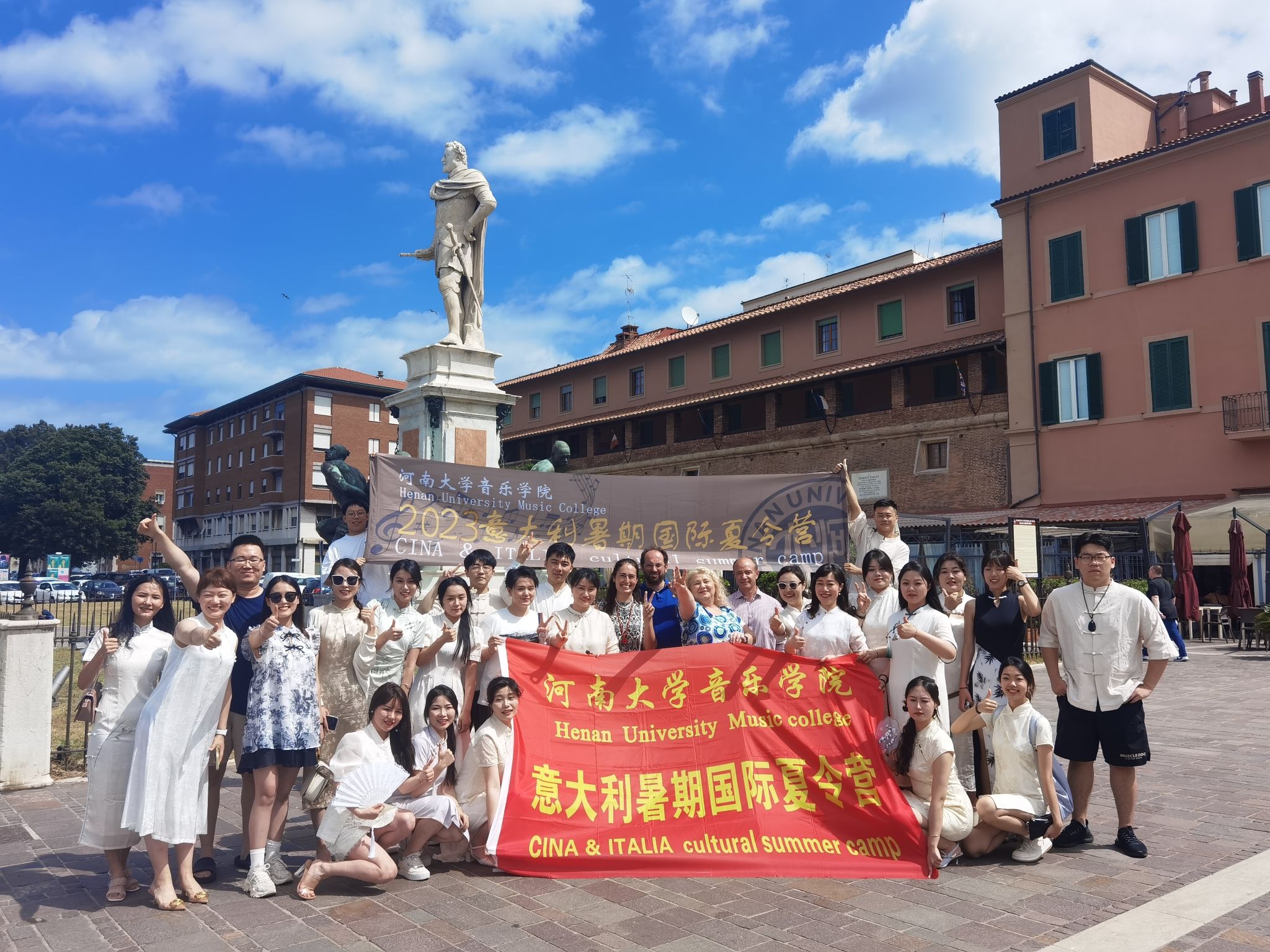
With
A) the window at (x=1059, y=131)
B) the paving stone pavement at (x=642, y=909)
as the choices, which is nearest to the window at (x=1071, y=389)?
the window at (x=1059, y=131)

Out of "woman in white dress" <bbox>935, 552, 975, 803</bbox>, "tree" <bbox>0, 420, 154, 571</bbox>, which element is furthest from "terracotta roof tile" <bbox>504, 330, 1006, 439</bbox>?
"tree" <bbox>0, 420, 154, 571</bbox>

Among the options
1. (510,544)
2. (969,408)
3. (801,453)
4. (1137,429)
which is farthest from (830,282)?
(510,544)

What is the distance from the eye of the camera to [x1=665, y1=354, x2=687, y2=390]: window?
40134 millimetres

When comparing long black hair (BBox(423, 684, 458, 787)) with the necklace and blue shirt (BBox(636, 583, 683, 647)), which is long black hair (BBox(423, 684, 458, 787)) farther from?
the necklace

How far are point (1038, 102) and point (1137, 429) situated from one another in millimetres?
10458

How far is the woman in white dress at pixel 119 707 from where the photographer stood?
4.64 meters

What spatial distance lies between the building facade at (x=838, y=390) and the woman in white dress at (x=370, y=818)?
84.5 ft

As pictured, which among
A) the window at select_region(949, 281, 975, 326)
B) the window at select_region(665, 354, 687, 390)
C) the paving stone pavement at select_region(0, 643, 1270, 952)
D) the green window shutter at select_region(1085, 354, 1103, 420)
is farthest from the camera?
the window at select_region(665, 354, 687, 390)

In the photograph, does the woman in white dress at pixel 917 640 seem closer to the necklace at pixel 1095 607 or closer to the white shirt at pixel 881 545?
the white shirt at pixel 881 545

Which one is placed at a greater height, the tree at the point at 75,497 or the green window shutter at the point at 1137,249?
the green window shutter at the point at 1137,249

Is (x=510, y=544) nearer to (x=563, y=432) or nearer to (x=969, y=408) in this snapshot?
(x=969, y=408)

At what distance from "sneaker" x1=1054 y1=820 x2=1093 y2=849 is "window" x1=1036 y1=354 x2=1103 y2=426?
2255cm

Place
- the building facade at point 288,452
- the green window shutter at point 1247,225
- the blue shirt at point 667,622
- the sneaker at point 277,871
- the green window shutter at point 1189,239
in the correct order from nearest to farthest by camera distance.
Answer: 1. the sneaker at point 277,871
2. the blue shirt at point 667,622
3. the green window shutter at point 1247,225
4. the green window shutter at point 1189,239
5. the building facade at point 288,452

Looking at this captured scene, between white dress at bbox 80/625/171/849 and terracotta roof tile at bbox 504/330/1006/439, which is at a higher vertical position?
terracotta roof tile at bbox 504/330/1006/439
